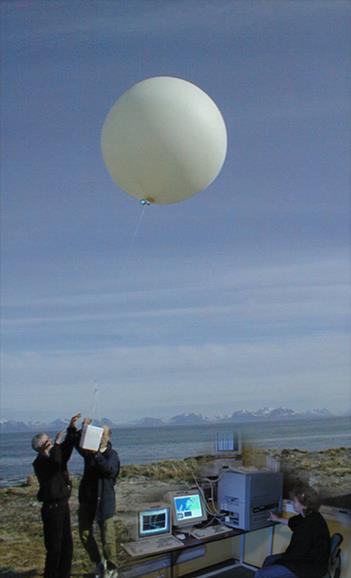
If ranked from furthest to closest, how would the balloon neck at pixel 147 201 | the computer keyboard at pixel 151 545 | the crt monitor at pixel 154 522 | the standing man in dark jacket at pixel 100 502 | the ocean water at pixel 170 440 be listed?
the ocean water at pixel 170 440, the standing man in dark jacket at pixel 100 502, the crt monitor at pixel 154 522, the computer keyboard at pixel 151 545, the balloon neck at pixel 147 201

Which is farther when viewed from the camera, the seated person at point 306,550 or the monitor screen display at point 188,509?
the monitor screen display at point 188,509

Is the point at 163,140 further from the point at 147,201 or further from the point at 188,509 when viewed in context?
the point at 188,509

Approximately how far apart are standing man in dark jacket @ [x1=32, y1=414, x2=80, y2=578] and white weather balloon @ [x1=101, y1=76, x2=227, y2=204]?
1.57 metres

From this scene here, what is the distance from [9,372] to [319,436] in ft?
69.3

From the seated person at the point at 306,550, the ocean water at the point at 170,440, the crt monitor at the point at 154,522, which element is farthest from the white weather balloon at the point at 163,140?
the ocean water at the point at 170,440

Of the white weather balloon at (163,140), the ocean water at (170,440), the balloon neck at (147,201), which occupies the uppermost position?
the white weather balloon at (163,140)

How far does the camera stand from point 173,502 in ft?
10.4

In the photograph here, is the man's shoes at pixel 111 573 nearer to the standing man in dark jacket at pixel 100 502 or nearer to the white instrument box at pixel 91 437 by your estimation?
the standing man in dark jacket at pixel 100 502

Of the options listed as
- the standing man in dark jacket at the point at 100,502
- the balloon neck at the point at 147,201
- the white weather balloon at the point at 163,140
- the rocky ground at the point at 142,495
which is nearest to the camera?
the white weather balloon at the point at 163,140

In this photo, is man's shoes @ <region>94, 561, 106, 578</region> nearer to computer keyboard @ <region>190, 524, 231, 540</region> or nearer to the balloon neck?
computer keyboard @ <region>190, 524, 231, 540</region>

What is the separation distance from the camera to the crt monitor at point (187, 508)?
10.4 feet

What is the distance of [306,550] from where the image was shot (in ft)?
9.42

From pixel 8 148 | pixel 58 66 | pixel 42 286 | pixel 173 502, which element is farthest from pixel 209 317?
pixel 173 502

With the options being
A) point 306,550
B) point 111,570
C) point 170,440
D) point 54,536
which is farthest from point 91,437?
point 170,440
